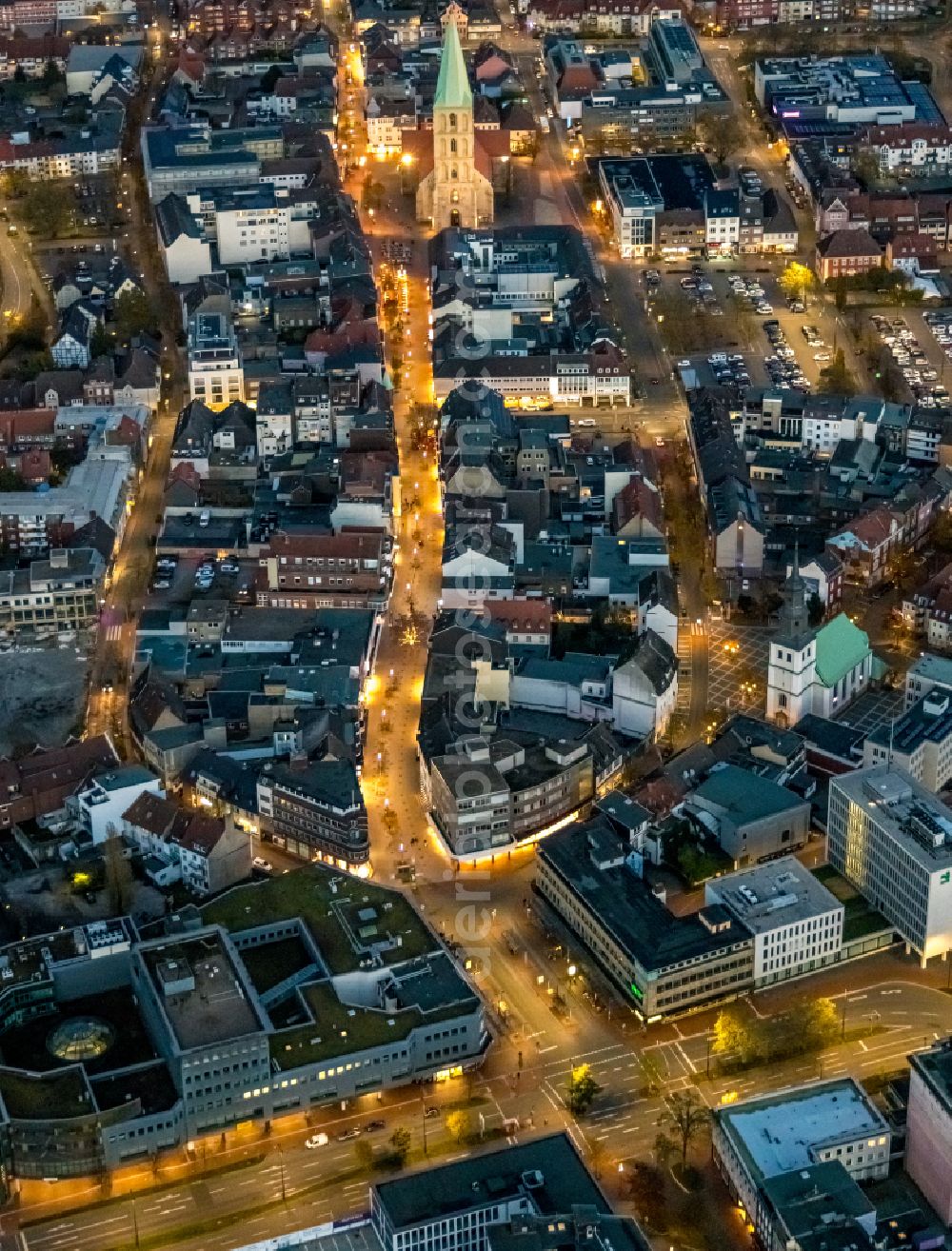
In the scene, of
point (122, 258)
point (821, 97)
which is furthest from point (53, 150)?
point (821, 97)

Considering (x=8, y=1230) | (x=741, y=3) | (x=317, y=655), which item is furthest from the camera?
(x=741, y=3)

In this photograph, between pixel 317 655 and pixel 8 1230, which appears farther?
pixel 317 655

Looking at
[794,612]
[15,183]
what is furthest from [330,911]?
[15,183]

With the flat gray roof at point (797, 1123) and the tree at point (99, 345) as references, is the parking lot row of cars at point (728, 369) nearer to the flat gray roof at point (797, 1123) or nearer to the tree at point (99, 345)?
the tree at point (99, 345)

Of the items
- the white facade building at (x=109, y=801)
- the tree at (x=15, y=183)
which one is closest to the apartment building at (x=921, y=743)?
the white facade building at (x=109, y=801)

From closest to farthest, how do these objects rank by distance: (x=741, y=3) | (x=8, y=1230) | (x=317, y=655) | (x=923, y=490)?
(x=8, y=1230), (x=317, y=655), (x=923, y=490), (x=741, y=3)

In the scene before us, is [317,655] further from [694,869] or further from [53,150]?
[53,150]
